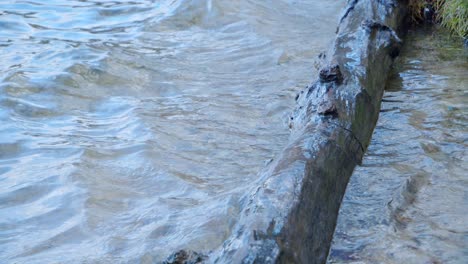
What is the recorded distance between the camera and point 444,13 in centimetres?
694

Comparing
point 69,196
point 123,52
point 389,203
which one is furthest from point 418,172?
point 123,52

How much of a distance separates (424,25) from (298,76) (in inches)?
68.7

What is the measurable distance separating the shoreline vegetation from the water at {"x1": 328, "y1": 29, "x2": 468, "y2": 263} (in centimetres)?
60

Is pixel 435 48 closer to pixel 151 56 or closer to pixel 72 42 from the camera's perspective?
pixel 151 56

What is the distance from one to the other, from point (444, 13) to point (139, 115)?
330 cm

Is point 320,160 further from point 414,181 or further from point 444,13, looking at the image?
point 444,13

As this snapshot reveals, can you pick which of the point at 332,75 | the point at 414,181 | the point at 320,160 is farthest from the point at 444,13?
the point at 320,160

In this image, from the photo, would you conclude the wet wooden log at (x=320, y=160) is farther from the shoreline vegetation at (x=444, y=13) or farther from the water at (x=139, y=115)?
the shoreline vegetation at (x=444, y=13)

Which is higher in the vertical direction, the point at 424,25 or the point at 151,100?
the point at 424,25

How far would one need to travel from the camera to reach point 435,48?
6.90 metres

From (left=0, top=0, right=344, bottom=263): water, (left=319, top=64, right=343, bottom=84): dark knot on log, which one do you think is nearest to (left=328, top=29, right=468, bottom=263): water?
(left=319, top=64, right=343, bottom=84): dark knot on log

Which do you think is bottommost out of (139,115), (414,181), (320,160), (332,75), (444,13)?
(139,115)

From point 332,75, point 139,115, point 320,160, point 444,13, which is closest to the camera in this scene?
point 320,160

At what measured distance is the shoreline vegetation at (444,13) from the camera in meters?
6.63
